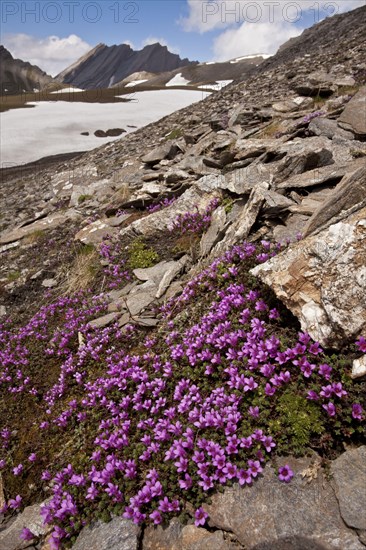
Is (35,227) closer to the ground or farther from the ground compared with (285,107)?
closer to the ground

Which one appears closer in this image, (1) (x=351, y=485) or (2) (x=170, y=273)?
(1) (x=351, y=485)

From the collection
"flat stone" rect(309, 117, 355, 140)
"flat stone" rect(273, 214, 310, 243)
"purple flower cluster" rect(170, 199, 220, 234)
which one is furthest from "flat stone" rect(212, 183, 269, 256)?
"flat stone" rect(309, 117, 355, 140)

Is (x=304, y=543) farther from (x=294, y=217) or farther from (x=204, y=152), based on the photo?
(x=204, y=152)

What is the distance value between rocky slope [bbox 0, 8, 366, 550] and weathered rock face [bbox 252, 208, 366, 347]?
0.06 ft

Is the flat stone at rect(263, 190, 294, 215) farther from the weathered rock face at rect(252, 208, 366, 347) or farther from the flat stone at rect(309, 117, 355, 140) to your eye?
the flat stone at rect(309, 117, 355, 140)

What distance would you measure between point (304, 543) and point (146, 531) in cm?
172

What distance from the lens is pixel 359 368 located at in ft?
13.0

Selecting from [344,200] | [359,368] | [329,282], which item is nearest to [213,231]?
[344,200]

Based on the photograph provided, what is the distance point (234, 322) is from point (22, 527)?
405cm

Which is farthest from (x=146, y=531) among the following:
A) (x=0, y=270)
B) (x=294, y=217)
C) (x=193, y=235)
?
(x=0, y=270)

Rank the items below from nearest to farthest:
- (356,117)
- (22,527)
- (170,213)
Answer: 1. (22,527)
2. (356,117)
3. (170,213)

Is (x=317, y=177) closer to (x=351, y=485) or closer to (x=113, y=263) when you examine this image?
(x=113, y=263)

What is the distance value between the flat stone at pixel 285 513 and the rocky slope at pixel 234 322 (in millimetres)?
12

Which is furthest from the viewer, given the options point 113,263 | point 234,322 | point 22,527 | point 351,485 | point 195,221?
point 113,263
